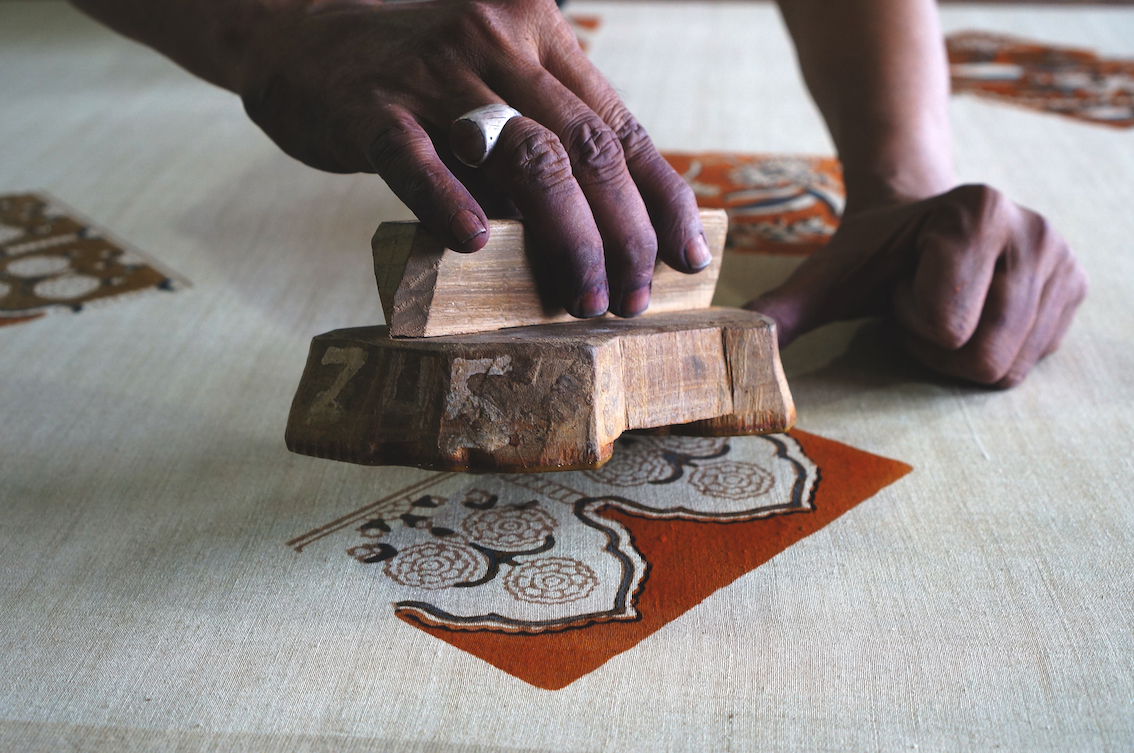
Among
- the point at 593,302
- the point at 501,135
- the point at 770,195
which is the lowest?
the point at 770,195

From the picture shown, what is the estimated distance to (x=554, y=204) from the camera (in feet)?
2.10

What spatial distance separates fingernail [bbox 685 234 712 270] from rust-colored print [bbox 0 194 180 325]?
0.67m

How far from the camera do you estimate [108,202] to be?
1339 mm

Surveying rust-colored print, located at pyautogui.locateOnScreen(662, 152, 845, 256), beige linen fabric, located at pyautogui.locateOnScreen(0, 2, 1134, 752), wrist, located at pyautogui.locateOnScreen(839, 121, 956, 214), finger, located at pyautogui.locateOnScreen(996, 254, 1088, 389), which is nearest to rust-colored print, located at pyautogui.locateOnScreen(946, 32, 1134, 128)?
rust-colored print, located at pyautogui.locateOnScreen(662, 152, 845, 256)

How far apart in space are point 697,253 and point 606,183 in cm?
9

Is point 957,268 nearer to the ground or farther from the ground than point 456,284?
nearer to the ground

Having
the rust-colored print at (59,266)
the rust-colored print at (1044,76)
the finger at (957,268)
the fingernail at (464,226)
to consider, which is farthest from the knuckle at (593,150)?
the rust-colored print at (1044,76)

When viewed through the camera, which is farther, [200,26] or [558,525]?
[200,26]

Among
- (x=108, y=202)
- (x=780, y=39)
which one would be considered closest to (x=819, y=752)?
(x=108, y=202)

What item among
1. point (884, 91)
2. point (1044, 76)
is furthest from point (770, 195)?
point (1044, 76)

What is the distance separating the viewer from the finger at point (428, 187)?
61cm

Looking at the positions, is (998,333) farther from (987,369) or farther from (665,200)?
(665,200)

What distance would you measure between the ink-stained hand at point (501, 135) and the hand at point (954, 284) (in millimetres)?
265

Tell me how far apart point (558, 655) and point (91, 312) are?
0.73 metres
